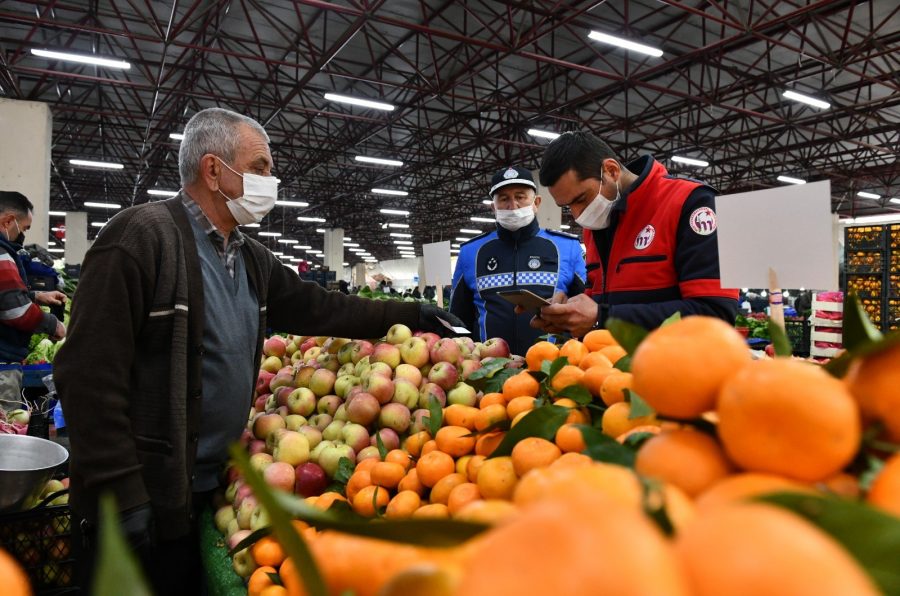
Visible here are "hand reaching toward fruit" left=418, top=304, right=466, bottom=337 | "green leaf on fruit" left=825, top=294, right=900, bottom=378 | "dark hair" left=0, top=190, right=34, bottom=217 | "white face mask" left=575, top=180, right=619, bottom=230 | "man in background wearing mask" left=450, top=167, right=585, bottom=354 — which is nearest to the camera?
"green leaf on fruit" left=825, top=294, right=900, bottom=378

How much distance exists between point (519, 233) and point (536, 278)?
0.30m

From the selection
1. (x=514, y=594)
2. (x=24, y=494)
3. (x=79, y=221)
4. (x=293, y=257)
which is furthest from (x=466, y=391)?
(x=293, y=257)

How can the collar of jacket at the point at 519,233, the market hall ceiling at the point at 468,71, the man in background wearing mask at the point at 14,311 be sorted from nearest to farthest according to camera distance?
1. the collar of jacket at the point at 519,233
2. the man in background wearing mask at the point at 14,311
3. the market hall ceiling at the point at 468,71

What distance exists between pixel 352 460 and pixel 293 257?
4735cm

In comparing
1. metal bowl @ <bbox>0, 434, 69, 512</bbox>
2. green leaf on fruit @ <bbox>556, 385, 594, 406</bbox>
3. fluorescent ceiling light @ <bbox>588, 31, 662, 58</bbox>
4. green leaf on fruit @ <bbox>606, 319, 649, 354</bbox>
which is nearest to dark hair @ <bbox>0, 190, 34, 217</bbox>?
metal bowl @ <bbox>0, 434, 69, 512</bbox>

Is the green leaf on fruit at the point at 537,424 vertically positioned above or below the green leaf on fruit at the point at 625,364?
below

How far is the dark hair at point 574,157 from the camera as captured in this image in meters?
2.50

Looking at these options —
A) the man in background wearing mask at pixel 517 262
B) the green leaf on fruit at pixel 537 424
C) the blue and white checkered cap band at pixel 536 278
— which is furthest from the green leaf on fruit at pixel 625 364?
the blue and white checkered cap band at pixel 536 278

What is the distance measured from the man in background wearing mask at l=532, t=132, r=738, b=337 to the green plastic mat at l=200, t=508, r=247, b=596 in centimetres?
143

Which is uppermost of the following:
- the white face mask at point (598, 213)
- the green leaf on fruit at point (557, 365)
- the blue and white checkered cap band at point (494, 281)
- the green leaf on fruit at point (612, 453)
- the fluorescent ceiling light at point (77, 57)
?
the fluorescent ceiling light at point (77, 57)

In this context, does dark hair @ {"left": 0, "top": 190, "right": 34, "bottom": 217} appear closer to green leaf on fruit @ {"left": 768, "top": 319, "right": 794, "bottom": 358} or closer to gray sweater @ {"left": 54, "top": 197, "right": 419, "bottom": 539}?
gray sweater @ {"left": 54, "top": 197, "right": 419, "bottom": 539}

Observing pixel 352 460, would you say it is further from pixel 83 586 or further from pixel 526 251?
pixel 526 251

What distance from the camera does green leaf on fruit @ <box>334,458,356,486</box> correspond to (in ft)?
6.02

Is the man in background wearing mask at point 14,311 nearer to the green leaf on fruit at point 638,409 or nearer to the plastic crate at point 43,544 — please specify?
the plastic crate at point 43,544
